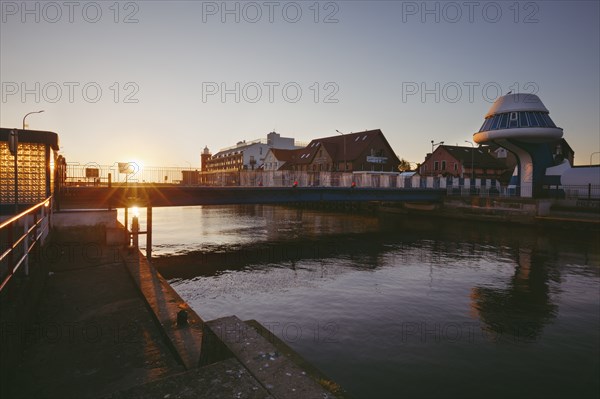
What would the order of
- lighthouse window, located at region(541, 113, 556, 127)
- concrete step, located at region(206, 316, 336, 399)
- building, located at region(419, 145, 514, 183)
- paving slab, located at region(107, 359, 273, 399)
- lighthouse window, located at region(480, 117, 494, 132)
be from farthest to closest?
building, located at region(419, 145, 514, 183)
lighthouse window, located at region(480, 117, 494, 132)
lighthouse window, located at region(541, 113, 556, 127)
concrete step, located at region(206, 316, 336, 399)
paving slab, located at region(107, 359, 273, 399)

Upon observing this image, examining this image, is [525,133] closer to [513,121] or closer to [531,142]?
[513,121]

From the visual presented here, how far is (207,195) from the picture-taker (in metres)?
27.5

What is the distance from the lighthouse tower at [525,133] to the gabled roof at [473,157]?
77.1 feet

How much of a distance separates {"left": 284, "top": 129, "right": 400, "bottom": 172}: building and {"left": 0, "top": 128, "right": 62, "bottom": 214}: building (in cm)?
5230

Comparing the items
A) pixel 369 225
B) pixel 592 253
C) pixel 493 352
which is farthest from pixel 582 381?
pixel 369 225

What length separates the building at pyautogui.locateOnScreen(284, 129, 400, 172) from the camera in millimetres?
69062

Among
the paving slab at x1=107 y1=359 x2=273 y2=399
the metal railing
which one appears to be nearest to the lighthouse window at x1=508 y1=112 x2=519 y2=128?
the metal railing

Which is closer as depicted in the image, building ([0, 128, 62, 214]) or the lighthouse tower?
building ([0, 128, 62, 214])

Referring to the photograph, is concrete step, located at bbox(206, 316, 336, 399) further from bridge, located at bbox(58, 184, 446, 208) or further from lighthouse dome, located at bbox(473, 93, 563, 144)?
lighthouse dome, located at bbox(473, 93, 563, 144)

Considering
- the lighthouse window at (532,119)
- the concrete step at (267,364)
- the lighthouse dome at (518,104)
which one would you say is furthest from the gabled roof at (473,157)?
the concrete step at (267,364)

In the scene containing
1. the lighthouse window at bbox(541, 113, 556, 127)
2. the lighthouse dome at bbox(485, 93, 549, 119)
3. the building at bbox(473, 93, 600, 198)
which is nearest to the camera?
the building at bbox(473, 93, 600, 198)

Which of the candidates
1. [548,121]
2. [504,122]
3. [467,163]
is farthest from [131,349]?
[467,163]

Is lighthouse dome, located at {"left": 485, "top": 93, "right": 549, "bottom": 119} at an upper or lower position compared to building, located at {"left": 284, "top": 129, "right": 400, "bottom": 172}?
upper

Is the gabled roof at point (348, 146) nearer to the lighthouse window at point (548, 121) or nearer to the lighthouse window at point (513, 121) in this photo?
the lighthouse window at point (513, 121)
